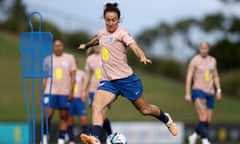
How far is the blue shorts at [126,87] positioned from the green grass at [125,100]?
71.7 ft

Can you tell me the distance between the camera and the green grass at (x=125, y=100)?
35812 mm

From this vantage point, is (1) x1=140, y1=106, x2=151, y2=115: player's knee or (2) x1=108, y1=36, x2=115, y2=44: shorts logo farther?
(1) x1=140, y1=106, x2=151, y2=115: player's knee

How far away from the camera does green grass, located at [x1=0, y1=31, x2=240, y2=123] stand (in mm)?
35812

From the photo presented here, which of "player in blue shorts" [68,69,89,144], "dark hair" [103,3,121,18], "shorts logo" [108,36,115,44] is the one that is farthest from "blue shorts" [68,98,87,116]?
"dark hair" [103,3,121,18]

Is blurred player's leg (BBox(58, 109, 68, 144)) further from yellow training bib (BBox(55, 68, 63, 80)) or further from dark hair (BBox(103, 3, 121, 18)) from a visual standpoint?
dark hair (BBox(103, 3, 121, 18))

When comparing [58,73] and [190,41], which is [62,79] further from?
[190,41]

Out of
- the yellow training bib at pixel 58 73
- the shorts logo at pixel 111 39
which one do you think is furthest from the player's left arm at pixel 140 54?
the yellow training bib at pixel 58 73

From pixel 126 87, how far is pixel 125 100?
27.1 meters

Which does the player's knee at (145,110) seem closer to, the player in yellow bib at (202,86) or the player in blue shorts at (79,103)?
the player in yellow bib at (202,86)

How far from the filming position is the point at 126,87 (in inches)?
456

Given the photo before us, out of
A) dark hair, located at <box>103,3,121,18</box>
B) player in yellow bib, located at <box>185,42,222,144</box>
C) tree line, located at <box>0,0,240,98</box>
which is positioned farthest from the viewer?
tree line, located at <box>0,0,240,98</box>

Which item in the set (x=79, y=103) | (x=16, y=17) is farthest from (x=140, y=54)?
(x=16, y=17)

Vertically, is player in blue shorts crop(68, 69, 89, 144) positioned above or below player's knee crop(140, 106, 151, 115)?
below

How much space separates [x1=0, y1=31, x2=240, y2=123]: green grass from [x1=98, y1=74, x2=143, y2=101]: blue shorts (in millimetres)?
21843
